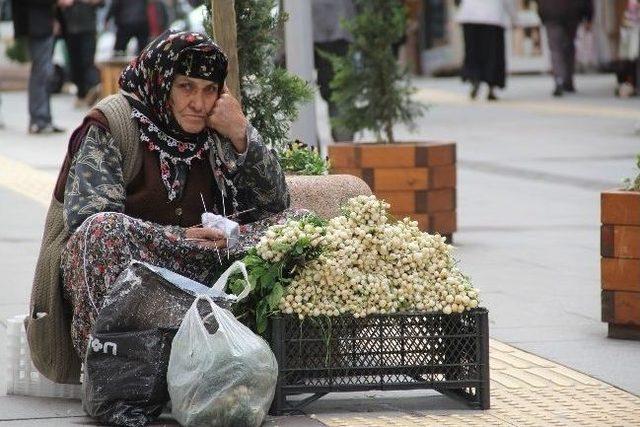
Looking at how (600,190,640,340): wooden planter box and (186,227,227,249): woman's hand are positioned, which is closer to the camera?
(186,227,227,249): woman's hand

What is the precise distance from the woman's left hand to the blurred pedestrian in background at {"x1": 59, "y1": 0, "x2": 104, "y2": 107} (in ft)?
46.8

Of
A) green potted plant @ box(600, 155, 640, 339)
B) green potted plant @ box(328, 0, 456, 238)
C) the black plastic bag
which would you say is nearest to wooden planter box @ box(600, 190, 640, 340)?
green potted plant @ box(600, 155, 640, 339)

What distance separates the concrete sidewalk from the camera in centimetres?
523

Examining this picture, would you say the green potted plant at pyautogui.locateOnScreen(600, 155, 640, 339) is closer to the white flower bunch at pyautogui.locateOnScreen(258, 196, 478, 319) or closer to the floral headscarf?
the white flower bunch at pyautogui.locateOnScreen(258, 196, 478, 319)

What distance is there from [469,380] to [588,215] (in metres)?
5.42

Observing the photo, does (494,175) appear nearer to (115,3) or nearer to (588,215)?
(588,215)

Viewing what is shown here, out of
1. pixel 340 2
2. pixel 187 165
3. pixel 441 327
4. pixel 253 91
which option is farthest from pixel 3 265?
pixel 340 2

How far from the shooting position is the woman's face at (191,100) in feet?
17.5

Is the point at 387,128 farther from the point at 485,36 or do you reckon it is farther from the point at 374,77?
the point at 485,36

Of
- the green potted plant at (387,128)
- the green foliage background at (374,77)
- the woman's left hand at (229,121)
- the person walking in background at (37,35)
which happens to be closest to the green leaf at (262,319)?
the woman's left hand at (229,121)

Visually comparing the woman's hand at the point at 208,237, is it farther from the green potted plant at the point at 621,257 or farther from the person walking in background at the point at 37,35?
the person walking in background at the point at 37,35

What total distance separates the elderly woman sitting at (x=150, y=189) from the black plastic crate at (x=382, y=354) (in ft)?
1.38

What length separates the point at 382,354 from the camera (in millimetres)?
5090

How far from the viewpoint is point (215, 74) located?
5352mm
